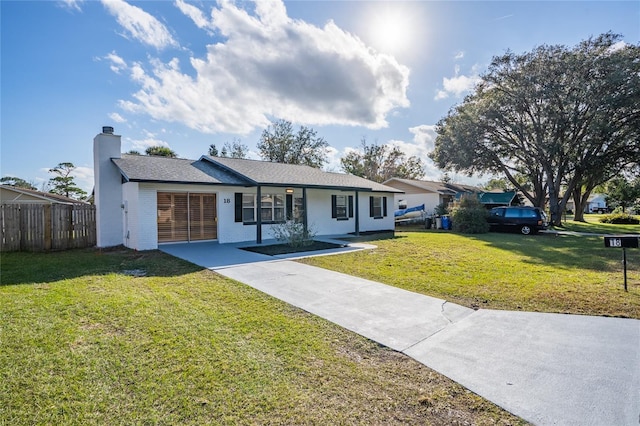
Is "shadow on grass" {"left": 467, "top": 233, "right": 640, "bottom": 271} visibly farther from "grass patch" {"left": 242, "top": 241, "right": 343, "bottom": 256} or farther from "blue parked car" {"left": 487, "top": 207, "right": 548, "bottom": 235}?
"grass patch" {"left": 242, "top": 241, "right": 343, "bottom": 256}

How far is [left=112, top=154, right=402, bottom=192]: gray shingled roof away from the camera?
11690 millimetres

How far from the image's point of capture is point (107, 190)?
12.5m

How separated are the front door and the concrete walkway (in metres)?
7.13

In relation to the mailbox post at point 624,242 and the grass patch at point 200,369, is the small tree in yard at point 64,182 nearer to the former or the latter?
the grass patch at point 200,369

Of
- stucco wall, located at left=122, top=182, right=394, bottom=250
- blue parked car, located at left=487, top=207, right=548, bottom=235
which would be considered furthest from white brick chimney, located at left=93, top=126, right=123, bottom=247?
blue parked car, located at left=487, top=207, right=548, bottom=235

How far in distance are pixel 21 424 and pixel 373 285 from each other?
553cm

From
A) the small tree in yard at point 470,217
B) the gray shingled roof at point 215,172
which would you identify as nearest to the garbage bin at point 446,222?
the small tree in yard at point 470,217

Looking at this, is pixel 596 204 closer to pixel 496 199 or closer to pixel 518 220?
pixel 496 199

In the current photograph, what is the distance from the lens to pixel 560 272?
26.5 feet

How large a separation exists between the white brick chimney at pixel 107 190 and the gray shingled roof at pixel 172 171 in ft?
1.52

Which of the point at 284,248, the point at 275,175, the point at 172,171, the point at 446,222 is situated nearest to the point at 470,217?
the point at 446,222

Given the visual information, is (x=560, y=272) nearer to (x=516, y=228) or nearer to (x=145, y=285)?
(x=145, y=285)

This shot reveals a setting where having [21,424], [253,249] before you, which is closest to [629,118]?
[253,249]

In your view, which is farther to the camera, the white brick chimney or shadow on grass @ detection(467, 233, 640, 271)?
the white brick chimney
